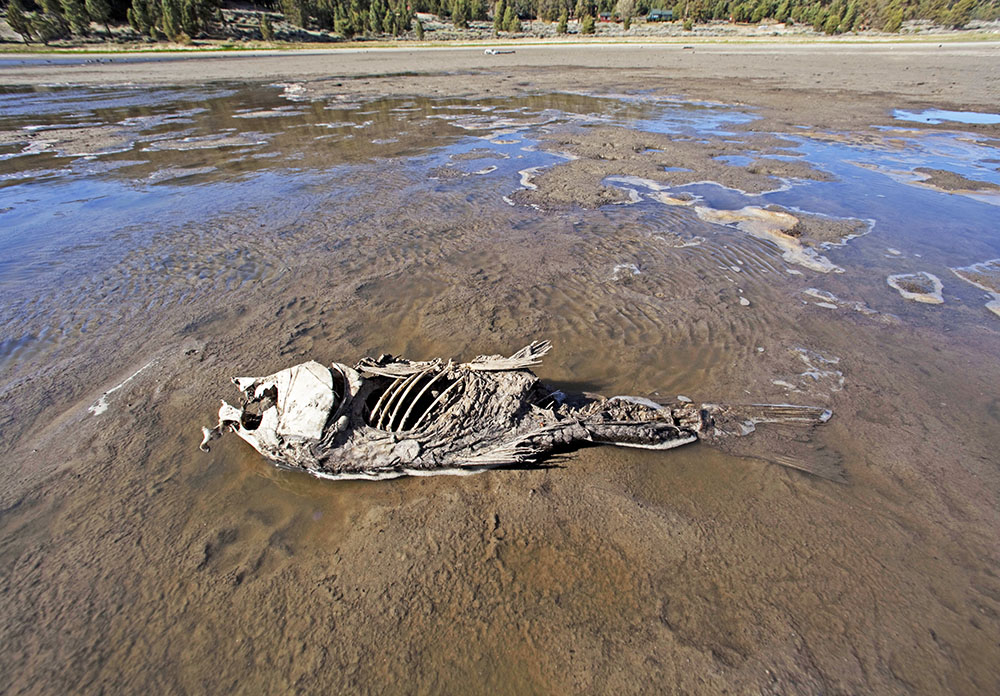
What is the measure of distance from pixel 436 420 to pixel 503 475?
2.26 ft

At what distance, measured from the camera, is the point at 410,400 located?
12.5 ft

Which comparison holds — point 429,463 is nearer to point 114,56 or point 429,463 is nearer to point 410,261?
point 410,261

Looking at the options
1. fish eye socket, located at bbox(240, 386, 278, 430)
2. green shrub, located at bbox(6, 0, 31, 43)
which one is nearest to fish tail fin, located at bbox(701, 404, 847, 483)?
fish eye socket, located at bbox(240, 386, 278, 430)

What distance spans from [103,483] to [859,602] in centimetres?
534

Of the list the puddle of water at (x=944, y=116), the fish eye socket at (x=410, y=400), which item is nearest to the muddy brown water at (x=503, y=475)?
the fish eye socket at (x=410, y=400)

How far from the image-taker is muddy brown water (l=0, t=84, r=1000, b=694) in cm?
257

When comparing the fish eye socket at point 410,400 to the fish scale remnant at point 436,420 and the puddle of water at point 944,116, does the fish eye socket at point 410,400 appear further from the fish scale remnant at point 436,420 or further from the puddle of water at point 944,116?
the puddle of water at point 944,116

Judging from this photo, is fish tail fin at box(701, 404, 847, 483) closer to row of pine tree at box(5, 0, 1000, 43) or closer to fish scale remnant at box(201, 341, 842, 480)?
fish scale remnant at box(201, 341, 842, 480)

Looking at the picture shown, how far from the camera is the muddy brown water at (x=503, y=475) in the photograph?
101 inches

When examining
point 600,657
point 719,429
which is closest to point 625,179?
point 719,429

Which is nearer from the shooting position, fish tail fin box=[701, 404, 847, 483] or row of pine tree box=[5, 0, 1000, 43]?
fish tail fin box=[701, 404, 847, 483]

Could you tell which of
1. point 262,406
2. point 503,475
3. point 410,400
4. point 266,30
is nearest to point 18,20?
point 266,30

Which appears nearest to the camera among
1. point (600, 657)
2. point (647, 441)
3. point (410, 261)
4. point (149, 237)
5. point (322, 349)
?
point (600, 657)

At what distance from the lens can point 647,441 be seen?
374cm
